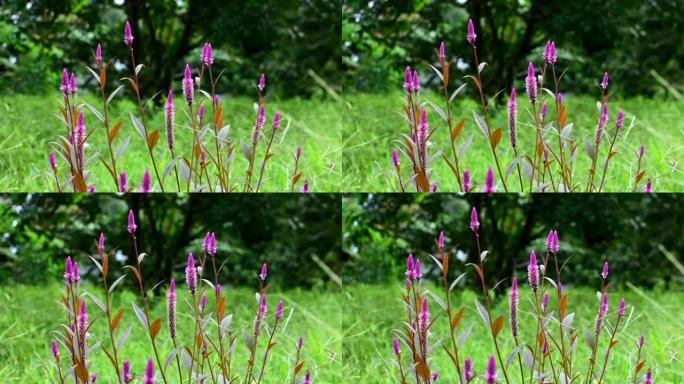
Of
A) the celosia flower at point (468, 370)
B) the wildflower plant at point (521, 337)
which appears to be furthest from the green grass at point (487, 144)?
the celosia flower at point (468, 370)

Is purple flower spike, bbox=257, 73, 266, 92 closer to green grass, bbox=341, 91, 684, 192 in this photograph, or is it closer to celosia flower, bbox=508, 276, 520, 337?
green grass, bbox=341, 91, 684, 192

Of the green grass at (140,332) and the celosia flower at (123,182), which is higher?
the celosia flower at (123,182)

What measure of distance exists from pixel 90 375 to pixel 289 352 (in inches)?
30.7

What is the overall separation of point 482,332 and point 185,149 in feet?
4.74

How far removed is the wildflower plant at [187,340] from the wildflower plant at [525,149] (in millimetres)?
767

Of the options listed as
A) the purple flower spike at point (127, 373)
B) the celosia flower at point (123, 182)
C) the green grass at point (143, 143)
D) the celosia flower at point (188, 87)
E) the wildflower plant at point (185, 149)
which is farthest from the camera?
the green grass at point (143, 143)

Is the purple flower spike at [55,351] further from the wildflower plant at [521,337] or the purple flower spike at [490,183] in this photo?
the purple flower spike at [490,183]

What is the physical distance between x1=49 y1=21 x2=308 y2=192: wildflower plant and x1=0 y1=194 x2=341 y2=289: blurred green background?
0.07 metres

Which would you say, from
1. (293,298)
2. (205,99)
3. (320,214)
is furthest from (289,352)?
(205,99)

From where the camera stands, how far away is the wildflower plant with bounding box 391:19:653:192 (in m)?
3.88

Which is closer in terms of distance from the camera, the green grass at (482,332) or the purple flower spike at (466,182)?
the green grass at (482,332)

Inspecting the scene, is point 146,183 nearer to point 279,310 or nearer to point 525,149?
point 279,310

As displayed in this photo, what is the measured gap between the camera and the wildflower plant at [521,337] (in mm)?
3539

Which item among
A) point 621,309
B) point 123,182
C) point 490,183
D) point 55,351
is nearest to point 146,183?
point 123,182
